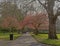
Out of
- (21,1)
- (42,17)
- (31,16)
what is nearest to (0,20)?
(31,16)

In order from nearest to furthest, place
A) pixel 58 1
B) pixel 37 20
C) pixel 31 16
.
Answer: pixel 58 1 < pixel 37 20 < pixel 31 16

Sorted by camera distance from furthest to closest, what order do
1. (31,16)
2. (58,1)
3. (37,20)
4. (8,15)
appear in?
1. (31,16)
2. (37,20)
3. (8,15)
4. (58,1)

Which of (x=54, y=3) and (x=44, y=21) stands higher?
(x=54, y=3)

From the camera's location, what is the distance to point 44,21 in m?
58.7

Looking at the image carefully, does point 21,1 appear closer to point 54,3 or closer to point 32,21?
point 54,3

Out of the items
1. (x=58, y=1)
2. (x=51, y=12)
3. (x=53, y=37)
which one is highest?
(x=58, y=1)

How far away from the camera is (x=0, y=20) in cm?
6456

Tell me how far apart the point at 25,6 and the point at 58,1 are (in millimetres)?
5283

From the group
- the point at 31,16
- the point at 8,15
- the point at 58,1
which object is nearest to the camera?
the point at 58,1

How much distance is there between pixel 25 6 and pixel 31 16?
113ft

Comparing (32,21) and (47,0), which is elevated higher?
(47,0)

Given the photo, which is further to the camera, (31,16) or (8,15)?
(31,16)

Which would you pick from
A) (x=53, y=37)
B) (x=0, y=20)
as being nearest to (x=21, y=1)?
(x=53, y=37)

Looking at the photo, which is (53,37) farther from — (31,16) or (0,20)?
(0,20)
